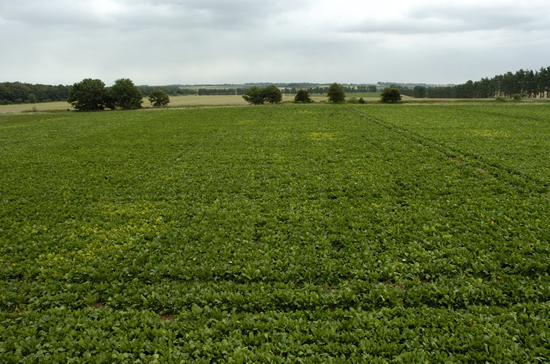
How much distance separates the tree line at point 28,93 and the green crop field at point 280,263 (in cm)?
11522

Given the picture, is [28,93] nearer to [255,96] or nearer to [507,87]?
[255,96]

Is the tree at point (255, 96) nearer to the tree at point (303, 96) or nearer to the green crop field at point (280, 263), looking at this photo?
the tree at point (303, 96)

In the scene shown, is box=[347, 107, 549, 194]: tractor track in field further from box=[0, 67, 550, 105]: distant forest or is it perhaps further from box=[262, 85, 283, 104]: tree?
box=[0, 67, 550, 105]: distant forest

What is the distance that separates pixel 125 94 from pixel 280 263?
74984mm

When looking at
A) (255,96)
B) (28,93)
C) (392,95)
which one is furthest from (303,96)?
(28,93)

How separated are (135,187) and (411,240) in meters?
12.1

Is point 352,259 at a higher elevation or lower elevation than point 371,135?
lower

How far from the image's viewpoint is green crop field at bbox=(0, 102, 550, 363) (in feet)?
17.4

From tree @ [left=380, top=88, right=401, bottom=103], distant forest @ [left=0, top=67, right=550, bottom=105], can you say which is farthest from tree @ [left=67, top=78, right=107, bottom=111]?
tree @ [left=380, top=88, right=401, bottom=103]

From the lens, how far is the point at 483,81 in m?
110

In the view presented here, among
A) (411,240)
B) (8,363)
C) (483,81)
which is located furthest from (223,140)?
(483,81)

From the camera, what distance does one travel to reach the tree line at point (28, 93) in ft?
326

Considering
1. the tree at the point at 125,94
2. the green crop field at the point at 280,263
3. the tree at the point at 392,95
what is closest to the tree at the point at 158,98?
the tree at the point at 125,94

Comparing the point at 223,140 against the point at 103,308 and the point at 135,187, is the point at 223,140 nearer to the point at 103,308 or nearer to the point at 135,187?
the point at 135,187
